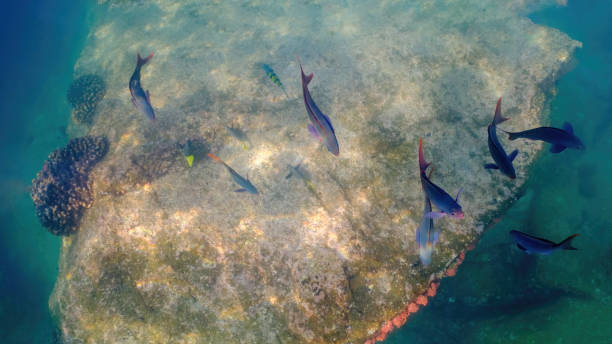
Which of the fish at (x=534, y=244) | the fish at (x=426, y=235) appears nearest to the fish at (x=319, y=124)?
the fish at (x=426, y=235)

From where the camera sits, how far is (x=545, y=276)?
12.0 feet

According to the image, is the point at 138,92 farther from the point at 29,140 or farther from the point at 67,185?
the point at 29,140

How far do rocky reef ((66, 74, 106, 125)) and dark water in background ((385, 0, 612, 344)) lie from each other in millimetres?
9160

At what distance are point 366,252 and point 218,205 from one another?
226 cm

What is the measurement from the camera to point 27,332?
816cm

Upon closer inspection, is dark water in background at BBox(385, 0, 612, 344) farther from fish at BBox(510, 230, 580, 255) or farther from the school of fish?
fish at BBox(510, 230, 580, 255)

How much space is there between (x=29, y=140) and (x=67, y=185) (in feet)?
40.4

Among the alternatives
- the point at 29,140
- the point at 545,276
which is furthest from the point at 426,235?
the point at 29,140

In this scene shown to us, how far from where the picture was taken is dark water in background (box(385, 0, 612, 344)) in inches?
131

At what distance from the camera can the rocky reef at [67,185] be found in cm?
462

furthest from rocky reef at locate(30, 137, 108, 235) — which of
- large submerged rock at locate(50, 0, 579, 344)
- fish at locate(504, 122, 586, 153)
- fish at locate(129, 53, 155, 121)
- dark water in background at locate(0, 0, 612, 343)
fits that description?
fish at locate(504, 122, 586, 153)

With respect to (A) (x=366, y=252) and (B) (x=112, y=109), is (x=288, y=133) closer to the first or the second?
(A) (x=366, y=252)

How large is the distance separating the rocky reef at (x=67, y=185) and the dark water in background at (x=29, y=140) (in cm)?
175

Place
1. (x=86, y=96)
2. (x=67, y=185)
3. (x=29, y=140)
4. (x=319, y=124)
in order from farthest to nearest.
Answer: (x=29, y=140) → (x=86, y=96) → (x=67, y=185) → (x=319, y=124)
